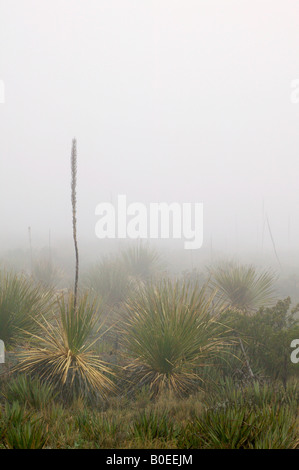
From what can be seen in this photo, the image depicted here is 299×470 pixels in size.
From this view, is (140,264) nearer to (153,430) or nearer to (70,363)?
(70,363)

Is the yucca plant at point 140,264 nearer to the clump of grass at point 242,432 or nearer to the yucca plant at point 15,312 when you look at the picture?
the yucca plant at point 15,312

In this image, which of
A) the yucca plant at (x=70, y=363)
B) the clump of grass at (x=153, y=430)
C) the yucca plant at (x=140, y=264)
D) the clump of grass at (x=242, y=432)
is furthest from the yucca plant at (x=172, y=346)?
the yucca plant at (x=140, y=264)

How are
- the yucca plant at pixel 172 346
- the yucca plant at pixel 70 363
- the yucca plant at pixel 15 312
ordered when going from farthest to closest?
the yucca plant at pixel 15 312 < the yucca plant at pixel 172 346 < the yucca plant at pixel 70 363

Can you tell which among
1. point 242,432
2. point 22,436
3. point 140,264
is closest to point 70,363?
point 22,436

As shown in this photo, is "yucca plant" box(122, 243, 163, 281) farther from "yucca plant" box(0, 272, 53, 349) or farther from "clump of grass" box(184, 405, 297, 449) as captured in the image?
"clump of grass" box(184, 405, 297, 449)

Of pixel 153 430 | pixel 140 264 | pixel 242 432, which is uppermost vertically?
pixel 140 264

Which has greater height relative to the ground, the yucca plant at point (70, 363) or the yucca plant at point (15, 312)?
the yucca plant at point (15, 312)

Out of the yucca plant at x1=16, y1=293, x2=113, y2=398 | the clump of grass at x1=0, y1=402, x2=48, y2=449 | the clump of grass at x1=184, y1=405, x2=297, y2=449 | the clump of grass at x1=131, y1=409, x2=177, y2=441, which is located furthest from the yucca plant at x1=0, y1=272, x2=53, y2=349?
the clump of grass at x1=184, y1=405, x2=297, y2=449

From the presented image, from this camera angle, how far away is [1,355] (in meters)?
5.65

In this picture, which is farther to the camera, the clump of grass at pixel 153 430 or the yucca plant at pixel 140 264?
the yucca plant at pixel 140 264

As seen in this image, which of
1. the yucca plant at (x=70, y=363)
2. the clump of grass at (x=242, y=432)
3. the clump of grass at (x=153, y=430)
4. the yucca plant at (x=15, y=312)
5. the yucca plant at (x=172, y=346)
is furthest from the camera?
the yucca plant at (x=15, y=312)

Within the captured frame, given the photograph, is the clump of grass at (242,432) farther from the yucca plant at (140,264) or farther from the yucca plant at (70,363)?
the yucca plant at (140,264)

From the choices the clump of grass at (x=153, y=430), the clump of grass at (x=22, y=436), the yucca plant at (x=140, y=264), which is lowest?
the clump of grass at (x=153, y=430)
